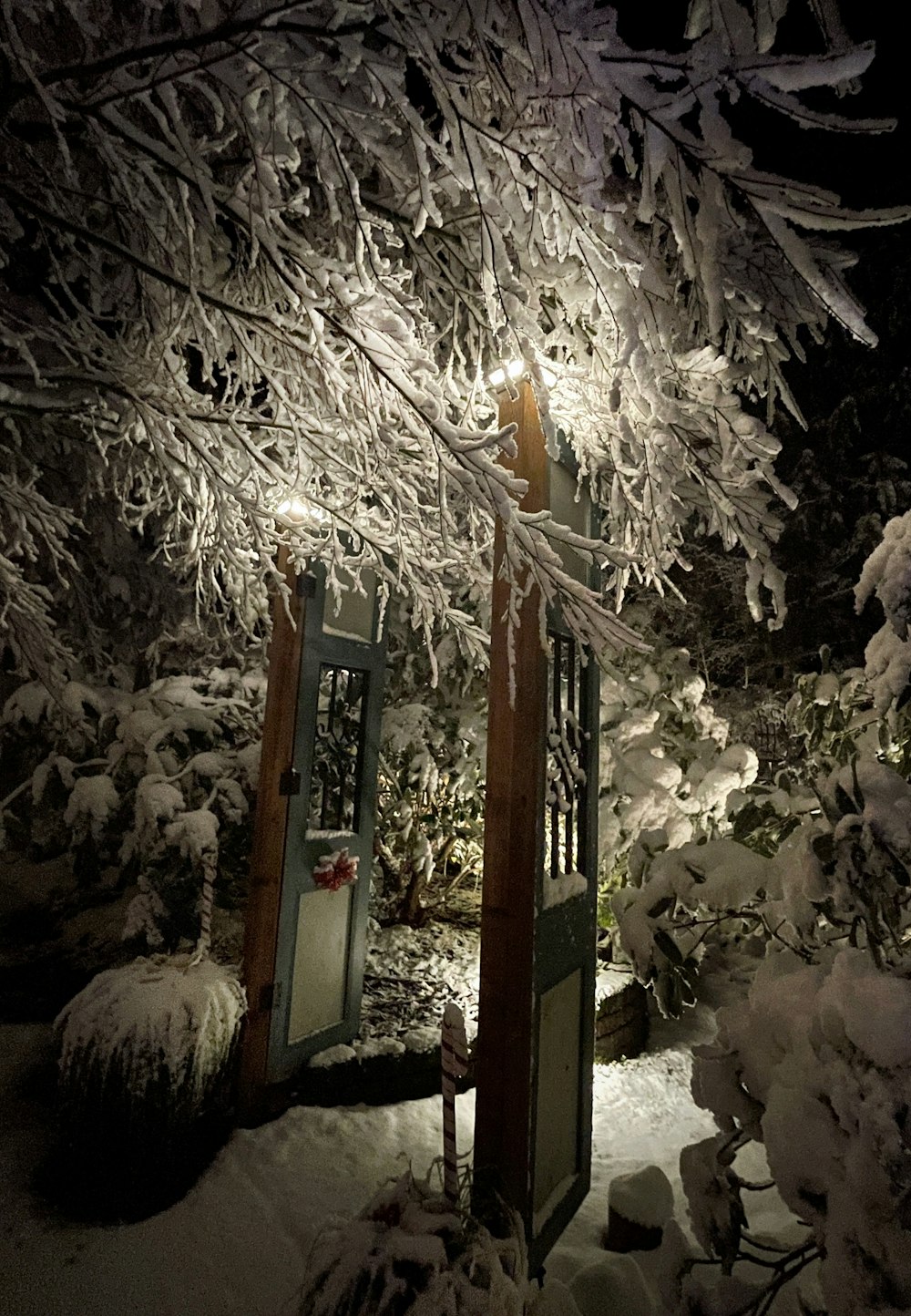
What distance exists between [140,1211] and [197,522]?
282 cm

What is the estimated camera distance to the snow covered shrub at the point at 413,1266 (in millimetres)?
1679

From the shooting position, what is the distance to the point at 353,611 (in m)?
4.13

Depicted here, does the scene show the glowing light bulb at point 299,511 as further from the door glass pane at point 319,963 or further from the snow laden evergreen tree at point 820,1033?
the snow laden evergreen tree at point 820,1033

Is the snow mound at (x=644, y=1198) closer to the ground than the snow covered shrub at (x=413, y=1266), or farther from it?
closer to the ground

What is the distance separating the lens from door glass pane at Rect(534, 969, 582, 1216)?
97.3 inches

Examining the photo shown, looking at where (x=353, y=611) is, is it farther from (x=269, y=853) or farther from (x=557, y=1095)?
(x=557, y=1095)

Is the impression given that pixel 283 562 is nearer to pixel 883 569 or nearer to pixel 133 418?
pixel 133 418

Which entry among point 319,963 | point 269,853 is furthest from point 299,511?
point 319,963

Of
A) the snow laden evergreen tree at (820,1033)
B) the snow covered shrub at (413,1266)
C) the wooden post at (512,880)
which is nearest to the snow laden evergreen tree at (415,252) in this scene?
the wooden post at (512,880)

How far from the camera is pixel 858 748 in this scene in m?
2.48

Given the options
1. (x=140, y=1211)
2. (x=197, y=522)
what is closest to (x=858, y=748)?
(x=197, y=522)

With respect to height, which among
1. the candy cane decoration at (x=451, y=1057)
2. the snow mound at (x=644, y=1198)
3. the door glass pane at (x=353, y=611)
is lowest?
the snow mound at (x=644, y=1198)

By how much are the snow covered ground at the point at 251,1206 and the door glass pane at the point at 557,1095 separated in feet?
0.80

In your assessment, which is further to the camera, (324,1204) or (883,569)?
(324,1204)
